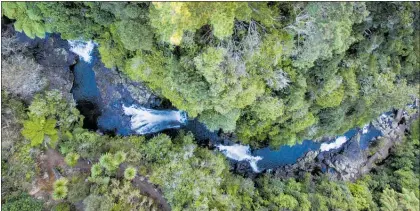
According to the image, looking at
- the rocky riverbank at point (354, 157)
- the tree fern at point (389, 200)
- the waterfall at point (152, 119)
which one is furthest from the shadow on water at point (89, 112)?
the tree fern at point (389, 200)

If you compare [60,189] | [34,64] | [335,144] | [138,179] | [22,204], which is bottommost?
[22,204]

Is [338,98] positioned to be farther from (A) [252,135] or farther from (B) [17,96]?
(B) [17,96]

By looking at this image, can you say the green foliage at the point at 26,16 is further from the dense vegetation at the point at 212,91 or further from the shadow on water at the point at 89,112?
the shadow on water at the point at 89,112

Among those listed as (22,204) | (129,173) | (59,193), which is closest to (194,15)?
(129,173)

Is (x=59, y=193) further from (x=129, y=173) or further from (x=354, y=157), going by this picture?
(x=354, y=157)

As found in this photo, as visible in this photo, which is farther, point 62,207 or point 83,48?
point 83,48

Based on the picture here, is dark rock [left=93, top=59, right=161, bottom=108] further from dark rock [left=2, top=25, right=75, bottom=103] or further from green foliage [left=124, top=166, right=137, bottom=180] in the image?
green foliage [left=124, top=166, right=137, bottom=180]
